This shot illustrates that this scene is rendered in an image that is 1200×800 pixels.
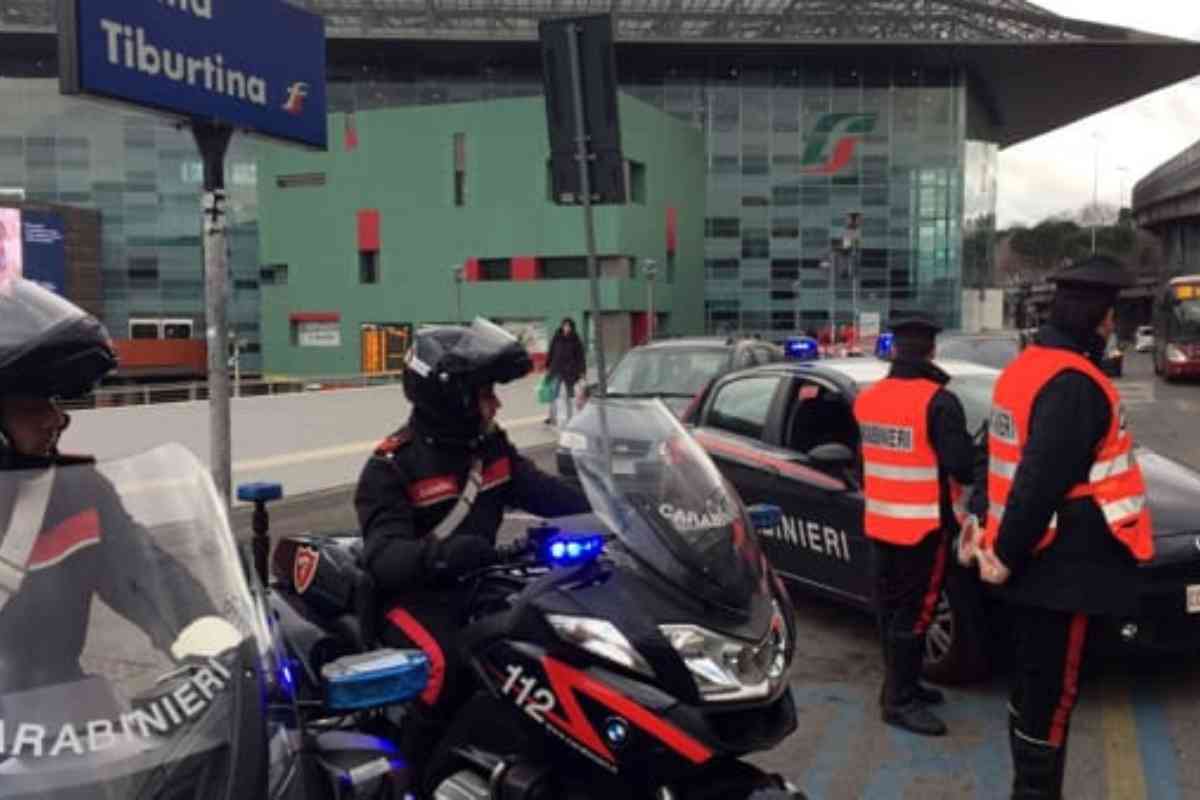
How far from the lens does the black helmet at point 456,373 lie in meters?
3.39

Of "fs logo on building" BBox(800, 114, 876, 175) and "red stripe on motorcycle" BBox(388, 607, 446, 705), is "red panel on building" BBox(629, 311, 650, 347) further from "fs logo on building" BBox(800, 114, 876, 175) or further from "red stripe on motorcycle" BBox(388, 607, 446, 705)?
"red stripe on motorcycle" BBox(388, 607, 446, 705)

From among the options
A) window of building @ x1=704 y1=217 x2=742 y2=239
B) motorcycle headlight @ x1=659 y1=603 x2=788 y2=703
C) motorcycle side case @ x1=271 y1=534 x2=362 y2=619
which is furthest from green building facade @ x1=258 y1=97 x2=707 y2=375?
motorcycle headlight @ x1=659 y1=603 x2=788 y2=703

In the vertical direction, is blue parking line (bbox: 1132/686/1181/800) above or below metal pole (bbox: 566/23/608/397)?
below

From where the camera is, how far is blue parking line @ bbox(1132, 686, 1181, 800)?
4.21 meters

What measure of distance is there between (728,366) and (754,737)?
356 inches

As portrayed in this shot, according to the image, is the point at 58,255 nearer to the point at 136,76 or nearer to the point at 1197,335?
the point at 1197,335

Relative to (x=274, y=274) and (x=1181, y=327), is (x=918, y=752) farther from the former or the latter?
(x=274, y=274)

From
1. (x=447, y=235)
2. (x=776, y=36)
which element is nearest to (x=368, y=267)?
(x=447, y=235)

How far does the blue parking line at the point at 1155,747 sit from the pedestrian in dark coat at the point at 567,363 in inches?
525

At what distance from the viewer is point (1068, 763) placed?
446 centimetres

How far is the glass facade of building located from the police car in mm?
58601

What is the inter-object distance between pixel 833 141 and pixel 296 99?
61755 millimetres

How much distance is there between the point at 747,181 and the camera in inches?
→ 2635

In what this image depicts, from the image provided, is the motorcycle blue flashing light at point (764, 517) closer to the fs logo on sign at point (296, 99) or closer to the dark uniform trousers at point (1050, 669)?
the dark uniform trousers at point (1050, 669)
